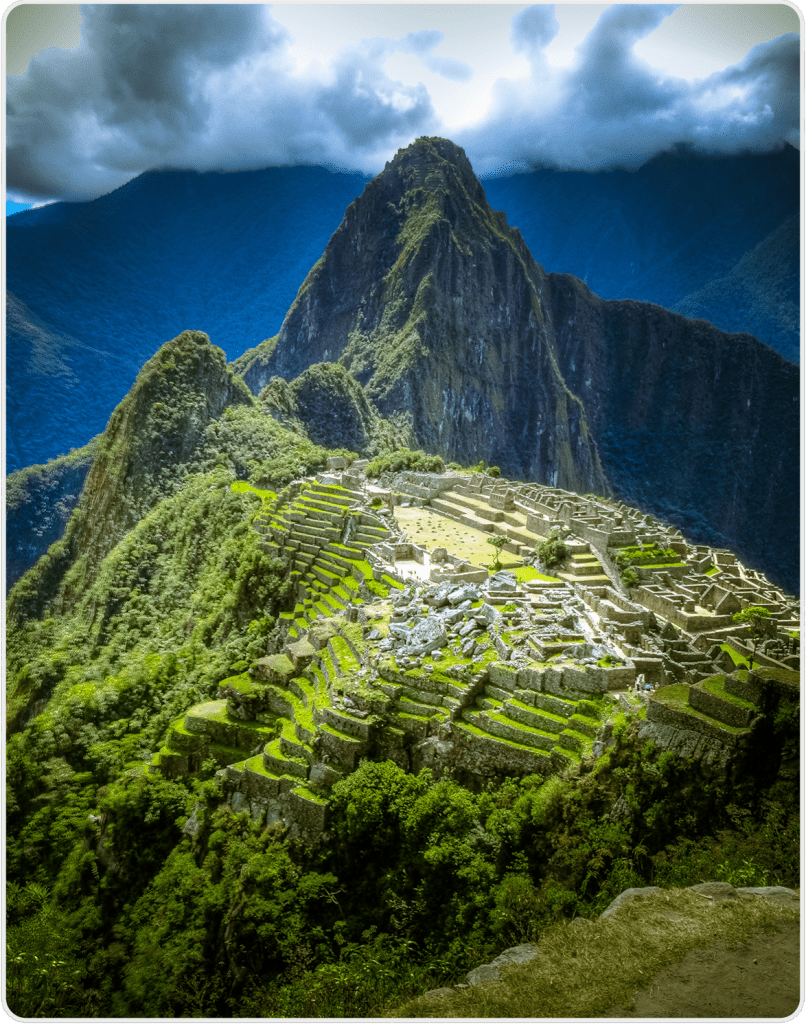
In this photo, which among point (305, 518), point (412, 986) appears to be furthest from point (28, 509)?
point (412, 986)

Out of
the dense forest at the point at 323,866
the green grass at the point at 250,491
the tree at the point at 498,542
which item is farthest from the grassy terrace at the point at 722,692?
the green grass at the point at 250,491

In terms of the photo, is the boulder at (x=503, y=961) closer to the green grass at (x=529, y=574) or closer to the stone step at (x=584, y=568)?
the green grass at (x=529, y=574)

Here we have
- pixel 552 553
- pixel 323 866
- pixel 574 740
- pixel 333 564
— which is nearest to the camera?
pixel 574 740

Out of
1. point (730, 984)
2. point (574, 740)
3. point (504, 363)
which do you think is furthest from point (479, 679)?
point (504, 363)

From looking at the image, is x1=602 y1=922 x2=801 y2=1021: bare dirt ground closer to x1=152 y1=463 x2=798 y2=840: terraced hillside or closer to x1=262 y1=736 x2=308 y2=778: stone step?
x1=152 y1=463 x2=798 y2=840: terraced hillside

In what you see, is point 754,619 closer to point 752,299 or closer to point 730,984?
point 730,984

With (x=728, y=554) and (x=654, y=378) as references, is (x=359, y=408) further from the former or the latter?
(x=654, y=378)

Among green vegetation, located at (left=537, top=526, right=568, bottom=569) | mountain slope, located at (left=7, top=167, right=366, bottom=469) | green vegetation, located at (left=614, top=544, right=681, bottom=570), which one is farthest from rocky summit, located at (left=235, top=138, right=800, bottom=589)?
green vegetation, located at (left=537, top=526, right=568, bottom=569)
